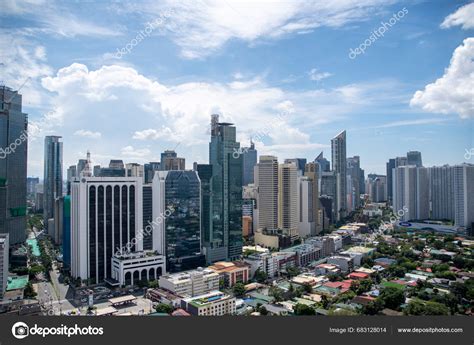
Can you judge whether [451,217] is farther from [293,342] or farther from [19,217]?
[19,217]

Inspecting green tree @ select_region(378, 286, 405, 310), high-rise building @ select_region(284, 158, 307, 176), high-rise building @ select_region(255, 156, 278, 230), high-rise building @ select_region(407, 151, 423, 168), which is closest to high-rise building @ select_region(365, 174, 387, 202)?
high-rise building @ select_region(407, 151, 423, 168)

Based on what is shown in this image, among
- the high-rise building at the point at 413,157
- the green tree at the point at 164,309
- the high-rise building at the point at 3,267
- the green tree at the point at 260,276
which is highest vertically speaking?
the high-rise building at the point at 413,157

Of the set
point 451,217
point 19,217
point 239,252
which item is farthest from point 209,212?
point 451,217

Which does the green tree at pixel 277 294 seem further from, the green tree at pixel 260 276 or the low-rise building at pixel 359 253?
the low-rise building at pixel 359 253

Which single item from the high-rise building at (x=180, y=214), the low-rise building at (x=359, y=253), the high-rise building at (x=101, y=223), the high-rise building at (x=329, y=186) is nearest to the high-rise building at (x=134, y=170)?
the high-rise building at (x=180, y=214)

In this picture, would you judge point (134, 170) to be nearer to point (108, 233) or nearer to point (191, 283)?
point (108, 233)
